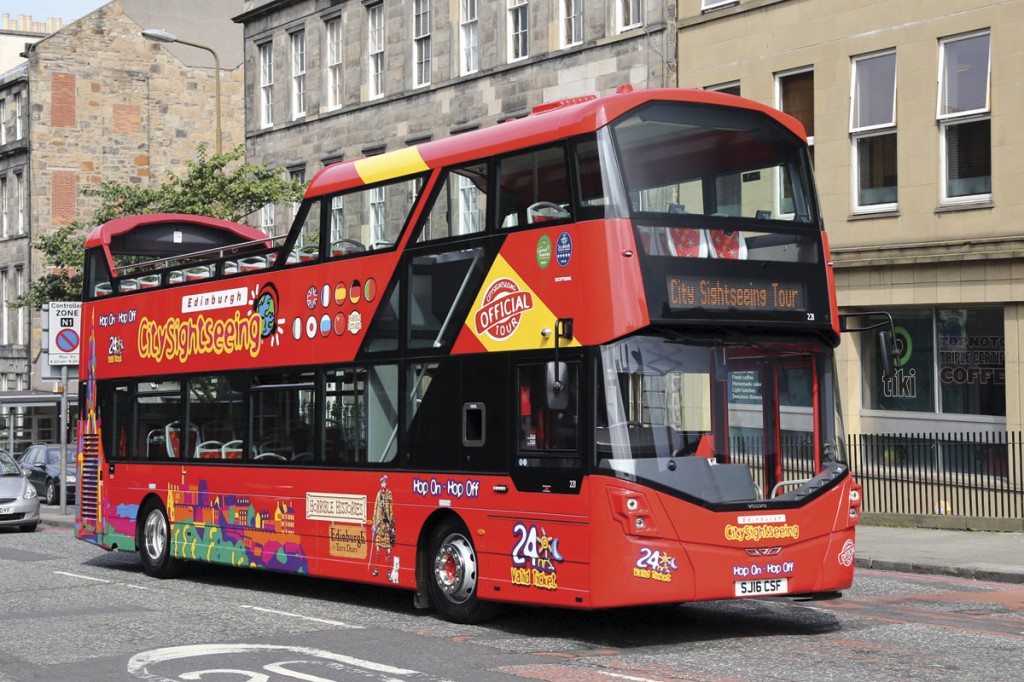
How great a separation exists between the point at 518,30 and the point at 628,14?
3.40 metres

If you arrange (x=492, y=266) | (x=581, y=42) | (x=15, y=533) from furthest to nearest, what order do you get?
(x=581, y=42), (x=15, y=533), (x=492, y=266)

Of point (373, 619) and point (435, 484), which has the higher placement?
point (435, 484)

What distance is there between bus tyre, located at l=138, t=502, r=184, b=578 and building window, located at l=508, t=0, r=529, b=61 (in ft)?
53.5

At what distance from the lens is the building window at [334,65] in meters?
38.5

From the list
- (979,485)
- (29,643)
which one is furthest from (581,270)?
(979,485)

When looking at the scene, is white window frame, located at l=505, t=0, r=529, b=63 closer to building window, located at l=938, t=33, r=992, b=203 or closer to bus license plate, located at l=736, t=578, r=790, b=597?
building window, located at l=938, t=33, r=992, b=203

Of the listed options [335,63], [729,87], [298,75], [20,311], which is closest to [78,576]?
[729,87]

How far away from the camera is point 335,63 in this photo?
38594mm

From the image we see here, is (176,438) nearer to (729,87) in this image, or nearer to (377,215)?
(377,215)

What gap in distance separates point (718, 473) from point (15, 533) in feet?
59.9

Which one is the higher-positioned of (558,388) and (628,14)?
(628,14)

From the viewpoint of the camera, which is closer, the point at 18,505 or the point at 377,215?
the point at 377,215

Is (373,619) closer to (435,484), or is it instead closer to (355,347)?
(435,484)

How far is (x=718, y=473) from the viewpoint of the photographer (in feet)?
39.1
